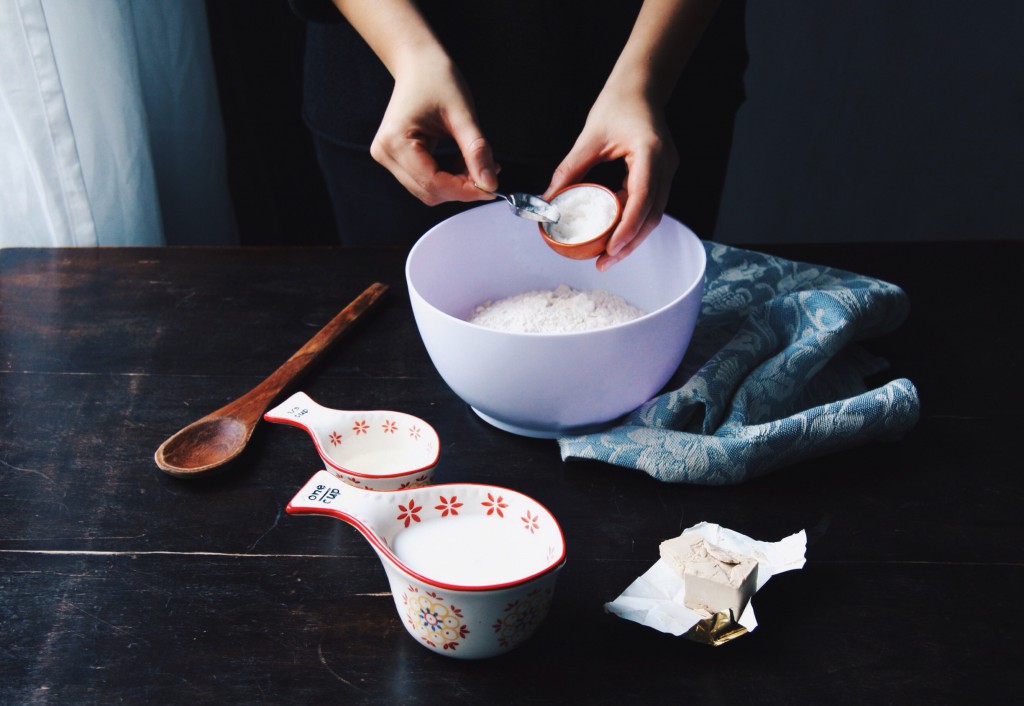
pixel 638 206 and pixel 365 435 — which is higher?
pixel 638 206

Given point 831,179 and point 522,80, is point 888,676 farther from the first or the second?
point 831,179

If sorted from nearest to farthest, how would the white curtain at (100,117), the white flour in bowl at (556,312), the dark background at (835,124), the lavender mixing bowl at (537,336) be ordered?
the lavender mixing bowl at (537,336)
the white flour in bowl at (556,312)
the white curtain at (100,117)
the dark background at (835,124)

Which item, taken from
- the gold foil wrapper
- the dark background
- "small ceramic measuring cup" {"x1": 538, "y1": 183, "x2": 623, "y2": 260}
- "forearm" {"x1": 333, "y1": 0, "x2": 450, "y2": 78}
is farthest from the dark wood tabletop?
the dark background

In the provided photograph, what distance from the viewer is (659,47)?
37.6 inches

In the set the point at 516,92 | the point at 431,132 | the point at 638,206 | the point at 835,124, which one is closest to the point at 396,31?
the point at 431,132

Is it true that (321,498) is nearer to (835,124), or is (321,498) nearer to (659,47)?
(659,47)

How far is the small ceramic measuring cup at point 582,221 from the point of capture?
33.2 inches

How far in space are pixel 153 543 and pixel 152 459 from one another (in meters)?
0.12

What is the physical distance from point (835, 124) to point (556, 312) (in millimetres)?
1615

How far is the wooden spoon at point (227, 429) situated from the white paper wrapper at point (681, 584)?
0.40m

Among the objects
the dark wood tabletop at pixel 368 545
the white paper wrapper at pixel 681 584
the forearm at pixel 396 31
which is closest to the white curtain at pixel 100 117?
the dark wood tabletop at pixel 368 545

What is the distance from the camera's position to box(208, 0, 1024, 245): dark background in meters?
1.89

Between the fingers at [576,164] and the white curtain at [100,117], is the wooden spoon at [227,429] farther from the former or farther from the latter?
the white curtain at [100,117]

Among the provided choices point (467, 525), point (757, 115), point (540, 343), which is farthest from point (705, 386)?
point (757, 115)
